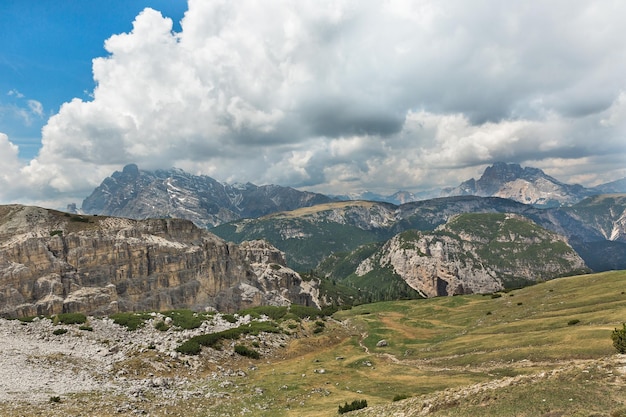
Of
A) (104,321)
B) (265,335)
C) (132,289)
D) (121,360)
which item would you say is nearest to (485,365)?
(265,335)

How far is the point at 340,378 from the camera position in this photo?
55.5m

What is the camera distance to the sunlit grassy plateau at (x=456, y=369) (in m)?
23.8

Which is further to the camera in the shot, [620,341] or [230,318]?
[230,318]

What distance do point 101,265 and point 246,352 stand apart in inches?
4128

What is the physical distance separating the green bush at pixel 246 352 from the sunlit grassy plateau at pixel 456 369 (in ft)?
3.60

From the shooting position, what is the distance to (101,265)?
14088 centimetres

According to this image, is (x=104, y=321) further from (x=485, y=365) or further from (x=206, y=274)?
(x=206, y=274)

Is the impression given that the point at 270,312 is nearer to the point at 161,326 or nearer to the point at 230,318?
the point at 230,318

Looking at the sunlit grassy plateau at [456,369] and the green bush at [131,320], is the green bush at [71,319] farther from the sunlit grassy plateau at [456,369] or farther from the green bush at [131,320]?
the sunlit grassy plateau at [456,369]

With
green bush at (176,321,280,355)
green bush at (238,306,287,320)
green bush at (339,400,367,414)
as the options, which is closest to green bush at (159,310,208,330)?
green bush at (176,321,280,355)

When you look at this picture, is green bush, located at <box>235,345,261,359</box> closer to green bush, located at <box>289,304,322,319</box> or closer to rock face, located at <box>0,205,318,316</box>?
green bush, located at <box>289,304,322,319</box>

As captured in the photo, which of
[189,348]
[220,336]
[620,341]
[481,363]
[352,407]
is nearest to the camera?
[620,341]

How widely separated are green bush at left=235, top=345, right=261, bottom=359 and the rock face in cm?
9209

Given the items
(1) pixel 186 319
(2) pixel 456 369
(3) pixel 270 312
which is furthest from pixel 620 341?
(3) pixel 270 312
